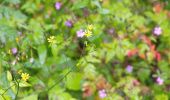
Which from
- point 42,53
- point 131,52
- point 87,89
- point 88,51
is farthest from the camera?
point 131,52

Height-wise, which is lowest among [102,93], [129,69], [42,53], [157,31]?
[102,93]

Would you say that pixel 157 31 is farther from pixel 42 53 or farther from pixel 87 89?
pixel 42 53

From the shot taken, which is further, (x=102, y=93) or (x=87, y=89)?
(x=87, y=89)

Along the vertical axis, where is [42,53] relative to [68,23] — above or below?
below

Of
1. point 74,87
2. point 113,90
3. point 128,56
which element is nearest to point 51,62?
point 74,87

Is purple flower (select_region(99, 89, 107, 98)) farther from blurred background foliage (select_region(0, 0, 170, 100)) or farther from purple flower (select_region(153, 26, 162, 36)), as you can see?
purple flower (select_region(153, 26, 162, 36))

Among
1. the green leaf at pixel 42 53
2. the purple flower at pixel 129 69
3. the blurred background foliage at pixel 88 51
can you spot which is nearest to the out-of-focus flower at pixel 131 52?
the blurred background foliage at pixel 88 51

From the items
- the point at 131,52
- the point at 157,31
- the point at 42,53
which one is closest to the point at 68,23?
the point at 42,53

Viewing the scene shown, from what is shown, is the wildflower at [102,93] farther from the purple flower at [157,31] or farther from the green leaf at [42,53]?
the purple flower at [157,31]

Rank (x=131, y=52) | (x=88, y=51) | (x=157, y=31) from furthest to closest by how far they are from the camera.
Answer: (x=157, y=31) < (x=131, y=52) < (x=88, y=51)
